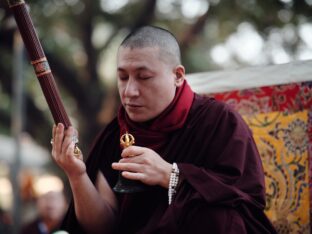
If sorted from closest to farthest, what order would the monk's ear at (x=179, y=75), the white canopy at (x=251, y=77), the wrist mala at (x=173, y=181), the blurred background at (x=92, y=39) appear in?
the wrist mala at (x=173, y=181)
the monk's ear at (x=179, y=75)
the white canopy at (x=251, y=77)
the blurred background at (x=92, y=39)

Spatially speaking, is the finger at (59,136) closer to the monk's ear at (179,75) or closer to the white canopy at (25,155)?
the monk's ear at (179,75)

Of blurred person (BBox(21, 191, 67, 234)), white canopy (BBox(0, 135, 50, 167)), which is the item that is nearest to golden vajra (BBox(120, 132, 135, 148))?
blurred person (BBox(21, 191, 67, 234))

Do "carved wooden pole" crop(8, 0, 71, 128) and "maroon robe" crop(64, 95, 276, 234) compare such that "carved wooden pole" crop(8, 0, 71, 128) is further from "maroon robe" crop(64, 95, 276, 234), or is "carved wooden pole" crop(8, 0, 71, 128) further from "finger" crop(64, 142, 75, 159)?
"maroon robe" crop(64, 95, 276, 234)

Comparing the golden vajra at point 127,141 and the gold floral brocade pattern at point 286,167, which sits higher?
the golden vajra at point 127,141

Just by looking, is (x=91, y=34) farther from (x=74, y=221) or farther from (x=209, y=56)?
(x=74, y=221)

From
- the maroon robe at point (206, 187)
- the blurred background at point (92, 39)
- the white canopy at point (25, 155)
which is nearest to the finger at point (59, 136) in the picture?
the maroon robe at point (206, 187)

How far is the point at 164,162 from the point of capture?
2.45 metres

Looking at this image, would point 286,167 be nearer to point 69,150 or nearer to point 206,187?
point 206,187

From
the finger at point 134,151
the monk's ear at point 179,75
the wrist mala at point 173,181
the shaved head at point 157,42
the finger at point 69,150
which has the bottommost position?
A: the wrist mala at point 173,181

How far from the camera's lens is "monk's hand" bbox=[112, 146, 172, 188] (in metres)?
2.39

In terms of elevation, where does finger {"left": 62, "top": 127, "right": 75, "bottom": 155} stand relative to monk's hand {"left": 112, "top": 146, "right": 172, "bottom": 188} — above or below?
above

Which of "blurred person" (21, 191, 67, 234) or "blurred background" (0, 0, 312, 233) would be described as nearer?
"blurred person" (21, 191, 67, 234)

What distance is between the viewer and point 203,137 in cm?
262

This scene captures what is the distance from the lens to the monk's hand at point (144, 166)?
2.39 meters
